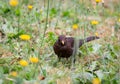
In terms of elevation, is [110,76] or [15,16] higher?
[15,16]

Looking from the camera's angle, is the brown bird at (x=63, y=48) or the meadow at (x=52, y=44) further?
the brown bird at (x=63, y=48)

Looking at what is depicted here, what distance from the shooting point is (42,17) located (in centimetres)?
699

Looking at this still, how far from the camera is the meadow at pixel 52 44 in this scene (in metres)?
4.54

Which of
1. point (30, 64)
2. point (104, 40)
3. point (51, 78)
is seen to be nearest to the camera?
point (51, 78)

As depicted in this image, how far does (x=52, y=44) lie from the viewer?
603 centimetres

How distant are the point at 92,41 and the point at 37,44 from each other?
93cm

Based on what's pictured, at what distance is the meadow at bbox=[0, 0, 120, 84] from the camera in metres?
4.54

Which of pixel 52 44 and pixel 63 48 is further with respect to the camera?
pixel 52 44

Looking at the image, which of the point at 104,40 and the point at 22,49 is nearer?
the point at 22,49

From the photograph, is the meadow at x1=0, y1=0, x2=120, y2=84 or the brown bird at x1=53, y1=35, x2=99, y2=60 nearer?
the meadow at x1=0, y1=0, x2=120, y2=84

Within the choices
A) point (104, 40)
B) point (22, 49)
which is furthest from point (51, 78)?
point (104, 40)

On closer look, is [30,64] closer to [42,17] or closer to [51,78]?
[51,78]

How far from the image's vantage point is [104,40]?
6.51 metres

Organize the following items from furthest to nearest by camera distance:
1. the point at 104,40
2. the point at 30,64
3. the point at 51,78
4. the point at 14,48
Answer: the point at 104,40 → the point at 14,48 → the point at 30,64 → the point at 51,78
